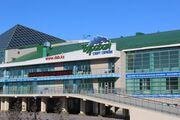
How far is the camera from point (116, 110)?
191 ft

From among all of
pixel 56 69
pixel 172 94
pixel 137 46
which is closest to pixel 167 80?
pixel 172 94

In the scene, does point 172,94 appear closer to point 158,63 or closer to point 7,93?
point 158,63

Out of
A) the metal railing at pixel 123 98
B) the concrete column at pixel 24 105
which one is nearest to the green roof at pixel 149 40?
the metal railing at pixel 123 98

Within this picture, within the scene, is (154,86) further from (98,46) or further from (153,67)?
(98,46)

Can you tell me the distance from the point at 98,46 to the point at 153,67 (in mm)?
9653

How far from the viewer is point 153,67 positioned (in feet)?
176

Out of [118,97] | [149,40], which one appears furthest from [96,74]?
[118,97]

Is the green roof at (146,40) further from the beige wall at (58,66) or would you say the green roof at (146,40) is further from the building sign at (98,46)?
the beige wall at (58,66)

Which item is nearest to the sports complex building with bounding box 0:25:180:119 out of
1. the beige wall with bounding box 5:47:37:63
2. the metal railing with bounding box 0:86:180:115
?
the metal railing with bounding box 0:86:180:115

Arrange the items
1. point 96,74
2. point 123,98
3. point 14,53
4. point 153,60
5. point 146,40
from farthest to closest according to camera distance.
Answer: point 14,53
point 96,74
point 146,40
point 153,60
point 123,98

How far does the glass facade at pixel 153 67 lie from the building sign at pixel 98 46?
3.27 m

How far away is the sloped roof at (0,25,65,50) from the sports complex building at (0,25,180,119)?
5840mm

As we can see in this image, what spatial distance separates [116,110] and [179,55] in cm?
1256

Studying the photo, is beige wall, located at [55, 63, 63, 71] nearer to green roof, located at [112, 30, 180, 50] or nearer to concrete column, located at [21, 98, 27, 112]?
concrete column, located at [21, 98, 27, 112]
